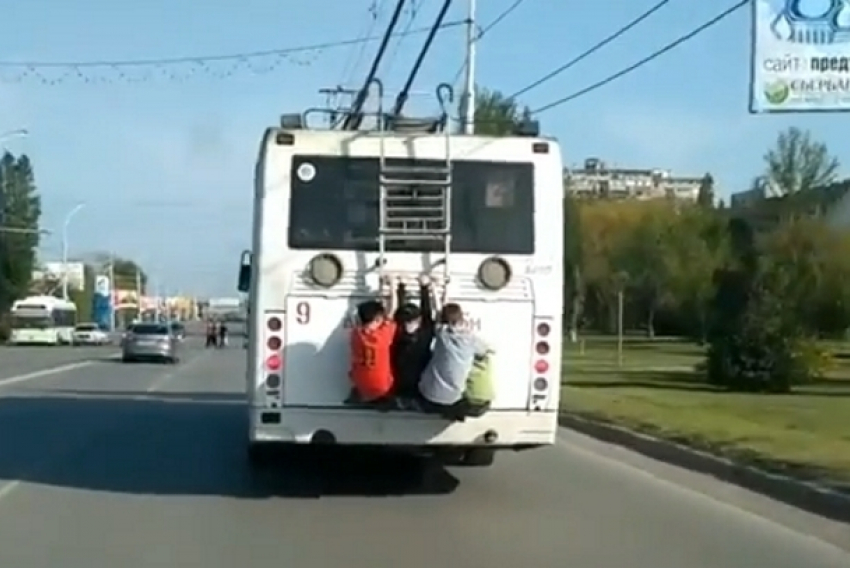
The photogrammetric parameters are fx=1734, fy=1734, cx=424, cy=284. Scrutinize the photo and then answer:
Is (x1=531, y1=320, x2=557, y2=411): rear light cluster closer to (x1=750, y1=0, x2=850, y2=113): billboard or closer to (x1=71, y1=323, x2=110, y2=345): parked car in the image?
(x1=750, y1=0, x2=850, y2=113): billboard

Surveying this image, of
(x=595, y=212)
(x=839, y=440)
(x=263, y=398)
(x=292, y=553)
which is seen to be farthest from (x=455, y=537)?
(x=595, y=212)

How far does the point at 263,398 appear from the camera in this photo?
630 inches

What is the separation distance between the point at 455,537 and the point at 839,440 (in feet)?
32.1

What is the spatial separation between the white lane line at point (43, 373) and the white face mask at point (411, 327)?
91.9 feet

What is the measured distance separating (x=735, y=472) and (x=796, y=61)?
6.81 metres

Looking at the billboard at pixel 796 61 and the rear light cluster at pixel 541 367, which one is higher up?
the billboard at pixel 796 61

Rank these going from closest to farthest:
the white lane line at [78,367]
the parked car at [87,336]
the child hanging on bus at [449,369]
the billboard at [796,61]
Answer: the child hanging on bus at [449,369]
the billboard at [796,61]
the white lane line at [78,367]
the parked car at [87,336]

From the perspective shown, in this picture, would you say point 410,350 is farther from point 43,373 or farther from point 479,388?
point 43,373

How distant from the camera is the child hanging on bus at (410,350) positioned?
52.2 feet

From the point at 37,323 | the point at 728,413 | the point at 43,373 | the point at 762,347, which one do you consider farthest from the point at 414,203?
the point at 37,323

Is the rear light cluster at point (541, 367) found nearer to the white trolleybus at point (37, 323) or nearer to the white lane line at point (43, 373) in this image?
the white lane line at point (43, 373)

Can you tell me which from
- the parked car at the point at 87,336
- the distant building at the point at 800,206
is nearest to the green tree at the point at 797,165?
the distant building at the point at 800,206

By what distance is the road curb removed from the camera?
16016 mm

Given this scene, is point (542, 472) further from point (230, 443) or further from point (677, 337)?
point (677, 337)
